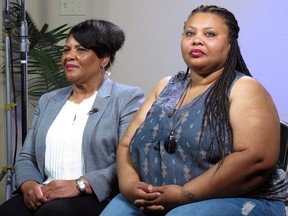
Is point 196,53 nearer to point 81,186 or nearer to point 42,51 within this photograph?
point 81,186

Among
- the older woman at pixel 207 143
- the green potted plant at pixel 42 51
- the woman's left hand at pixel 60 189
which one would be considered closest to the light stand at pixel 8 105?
the green potted plant at pixel 42 51

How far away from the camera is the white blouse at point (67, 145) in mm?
1708

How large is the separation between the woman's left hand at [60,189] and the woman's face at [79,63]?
46cm

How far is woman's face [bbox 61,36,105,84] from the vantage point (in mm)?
1816

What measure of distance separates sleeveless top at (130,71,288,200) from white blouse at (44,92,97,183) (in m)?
0.35

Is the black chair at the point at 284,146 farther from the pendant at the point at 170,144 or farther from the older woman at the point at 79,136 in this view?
the older woman at the point at 79,136

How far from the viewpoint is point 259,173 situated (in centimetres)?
121

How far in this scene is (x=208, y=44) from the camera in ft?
4.50

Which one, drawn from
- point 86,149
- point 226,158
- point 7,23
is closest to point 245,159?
point 226,158

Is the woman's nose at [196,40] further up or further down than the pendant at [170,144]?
further up

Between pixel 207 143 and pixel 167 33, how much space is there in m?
1.33

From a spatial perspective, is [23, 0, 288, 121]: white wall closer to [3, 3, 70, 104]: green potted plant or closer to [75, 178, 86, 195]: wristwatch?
[3, 3, 70, 104]: green potted plant

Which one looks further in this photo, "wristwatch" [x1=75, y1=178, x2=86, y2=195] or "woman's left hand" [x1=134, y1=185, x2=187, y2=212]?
"wristwatch" [x1=75, y1=178, x2=86, y2=195]

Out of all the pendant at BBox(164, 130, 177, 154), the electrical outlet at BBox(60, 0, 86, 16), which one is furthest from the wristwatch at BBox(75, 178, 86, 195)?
the electrical outlet at BBox(60, 0, 86, 16)
